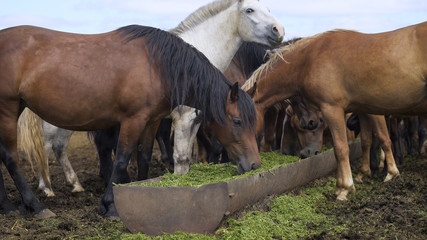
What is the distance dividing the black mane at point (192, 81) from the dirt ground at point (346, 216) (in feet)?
4.40

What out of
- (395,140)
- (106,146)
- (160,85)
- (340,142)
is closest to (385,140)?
(340,142)

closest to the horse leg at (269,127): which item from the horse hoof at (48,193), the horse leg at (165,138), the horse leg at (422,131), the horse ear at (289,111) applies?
the horse ear at (289,111)

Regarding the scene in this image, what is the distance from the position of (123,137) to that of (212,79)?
1.05 m

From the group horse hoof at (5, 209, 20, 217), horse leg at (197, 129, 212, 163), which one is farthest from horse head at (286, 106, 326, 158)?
horse hoof at (5, 209, 20, 217)

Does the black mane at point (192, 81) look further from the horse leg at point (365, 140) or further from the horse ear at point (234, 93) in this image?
the horse leg at point (365, 140)

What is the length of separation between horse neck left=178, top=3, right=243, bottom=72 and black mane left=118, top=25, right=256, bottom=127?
155cm

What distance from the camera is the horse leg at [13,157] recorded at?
509 cm

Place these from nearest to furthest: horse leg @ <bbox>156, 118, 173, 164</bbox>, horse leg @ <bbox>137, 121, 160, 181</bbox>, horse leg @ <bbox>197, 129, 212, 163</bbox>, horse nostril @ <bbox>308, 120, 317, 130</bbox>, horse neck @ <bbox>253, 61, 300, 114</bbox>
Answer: horse leg @ <bbox>137, 121, 160, 181</bbox>
horse neck @ <bbox>253, 61, 300, 114</bbox>
horse nostril @ <bbox>308, 120, 317, 130</bbox>
horse leg @ <bbox>197, 129, 212, 163</bbox>
horse leg @ <bbox>156, 118, 173, 164</bbox>

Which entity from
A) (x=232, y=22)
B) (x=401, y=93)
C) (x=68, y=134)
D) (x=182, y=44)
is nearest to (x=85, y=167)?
(x=68, y=134)

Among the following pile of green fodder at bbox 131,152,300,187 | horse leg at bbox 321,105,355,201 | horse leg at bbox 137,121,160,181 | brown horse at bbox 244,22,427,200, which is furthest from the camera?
horse leg at bbox 137,121,160,181

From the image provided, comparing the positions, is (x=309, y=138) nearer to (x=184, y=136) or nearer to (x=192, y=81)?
(x=184, y=136)

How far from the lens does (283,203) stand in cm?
500

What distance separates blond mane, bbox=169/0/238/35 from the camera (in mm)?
6949

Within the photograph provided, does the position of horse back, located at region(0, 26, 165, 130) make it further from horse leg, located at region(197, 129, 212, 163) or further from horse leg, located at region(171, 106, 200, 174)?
horse leg, located at region(197, 129, 212, 163)
